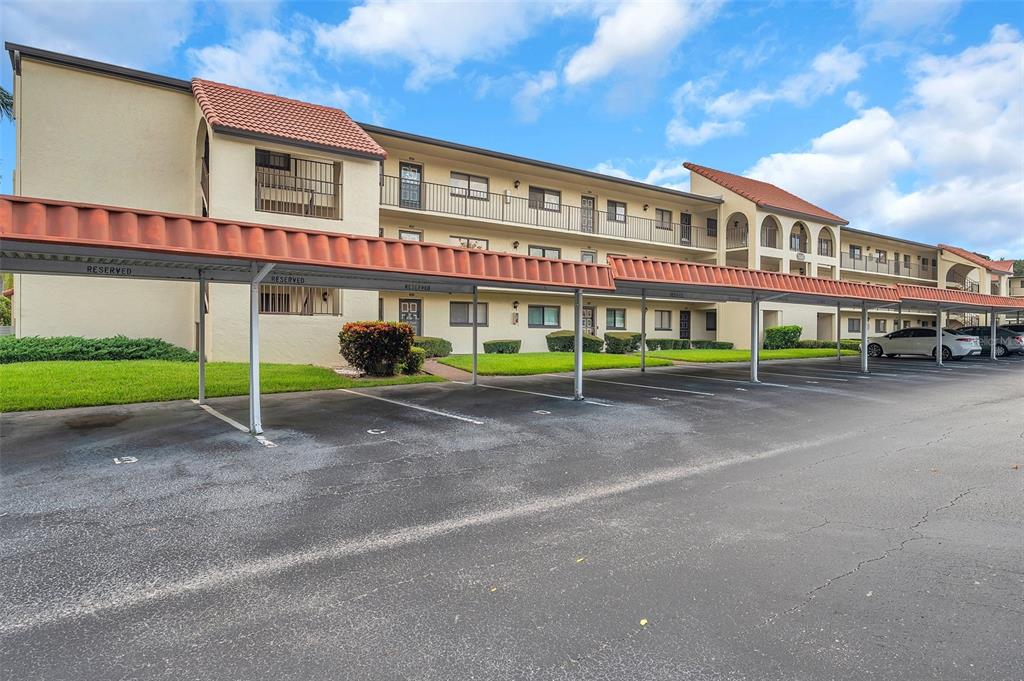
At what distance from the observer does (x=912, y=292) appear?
21.2m

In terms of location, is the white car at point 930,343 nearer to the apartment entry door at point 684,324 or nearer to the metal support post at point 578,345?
the apartment entry door at point 684,324

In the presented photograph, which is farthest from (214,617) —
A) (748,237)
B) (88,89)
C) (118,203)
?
(748,237)

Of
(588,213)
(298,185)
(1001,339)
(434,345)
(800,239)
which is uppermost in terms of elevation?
(588,213)

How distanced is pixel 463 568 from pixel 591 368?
15562mm

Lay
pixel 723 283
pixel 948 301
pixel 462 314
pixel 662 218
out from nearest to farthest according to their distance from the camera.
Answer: pixel 723 283, pixel 948 301, pixel 462 314, pixel 662 218

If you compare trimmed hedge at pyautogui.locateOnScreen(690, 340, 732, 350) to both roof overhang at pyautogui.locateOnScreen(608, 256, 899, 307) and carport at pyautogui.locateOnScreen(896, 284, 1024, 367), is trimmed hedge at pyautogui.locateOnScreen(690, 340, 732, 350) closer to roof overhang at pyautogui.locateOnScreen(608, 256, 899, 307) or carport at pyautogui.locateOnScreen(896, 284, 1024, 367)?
carport at pyautogui.locateOnScreen(896, 284, 1024, 367)

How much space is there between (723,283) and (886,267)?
129ft

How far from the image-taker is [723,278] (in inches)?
549

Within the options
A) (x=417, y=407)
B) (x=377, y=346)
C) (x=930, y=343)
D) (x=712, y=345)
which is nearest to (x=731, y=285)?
(x=417, y=407)

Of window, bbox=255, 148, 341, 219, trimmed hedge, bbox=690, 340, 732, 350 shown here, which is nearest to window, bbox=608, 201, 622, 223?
trimmed hedge, bbox=690, 340, 732, 350

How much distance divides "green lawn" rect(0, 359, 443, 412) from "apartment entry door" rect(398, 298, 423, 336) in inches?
333

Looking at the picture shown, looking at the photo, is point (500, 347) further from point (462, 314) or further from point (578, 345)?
point (578, 345)

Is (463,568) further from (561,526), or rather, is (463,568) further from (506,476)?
(506,476)

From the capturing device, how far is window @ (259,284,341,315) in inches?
674
